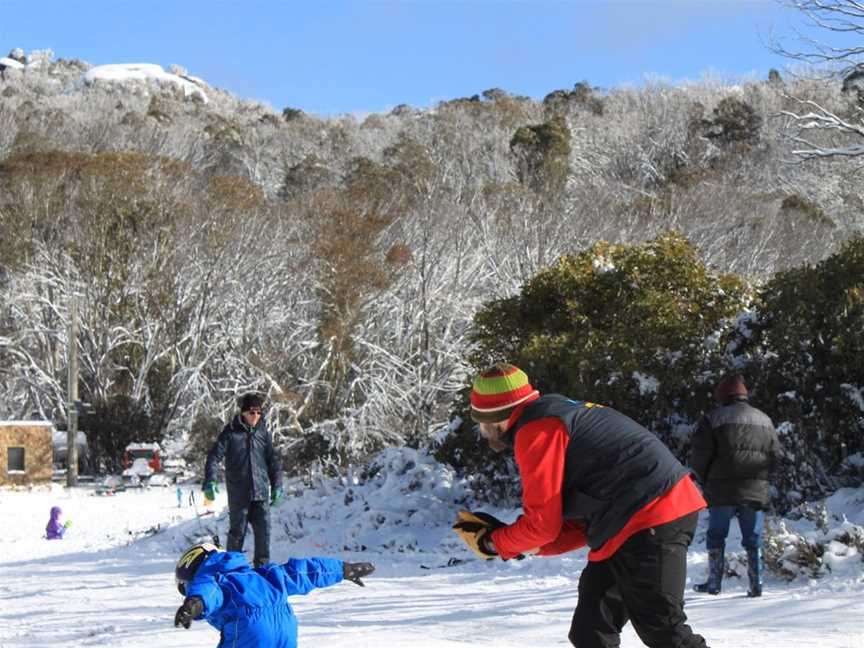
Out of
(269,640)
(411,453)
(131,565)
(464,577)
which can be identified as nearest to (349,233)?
(411,453)

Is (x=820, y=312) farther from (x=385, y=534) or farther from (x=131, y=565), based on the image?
(x=131, y=565)

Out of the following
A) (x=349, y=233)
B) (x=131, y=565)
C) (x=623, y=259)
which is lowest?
(x=131, y=565)

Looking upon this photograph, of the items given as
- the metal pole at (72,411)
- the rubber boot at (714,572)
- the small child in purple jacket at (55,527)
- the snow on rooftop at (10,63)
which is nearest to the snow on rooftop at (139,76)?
the snow on rooftop at (10,63)

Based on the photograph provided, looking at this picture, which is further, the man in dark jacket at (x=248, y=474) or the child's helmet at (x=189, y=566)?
the man in dark jacket at (x=248, y=474)

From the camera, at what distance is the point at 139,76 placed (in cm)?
12369

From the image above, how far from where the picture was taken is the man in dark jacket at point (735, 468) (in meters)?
7.57

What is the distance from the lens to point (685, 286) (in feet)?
40.7

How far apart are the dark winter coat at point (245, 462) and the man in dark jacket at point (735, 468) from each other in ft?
12.6

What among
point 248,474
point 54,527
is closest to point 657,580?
point 248,474

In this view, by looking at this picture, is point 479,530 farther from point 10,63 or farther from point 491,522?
point 10,63

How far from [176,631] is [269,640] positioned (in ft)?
10.2

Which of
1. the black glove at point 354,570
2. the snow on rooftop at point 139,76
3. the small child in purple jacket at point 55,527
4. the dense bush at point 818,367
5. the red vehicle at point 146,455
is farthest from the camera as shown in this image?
the snow on rooftop at point 139,76

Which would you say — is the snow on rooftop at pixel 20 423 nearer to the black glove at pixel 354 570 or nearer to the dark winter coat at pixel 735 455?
the dark winter coat at pixel 735 455

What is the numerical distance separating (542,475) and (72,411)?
24.2 metres
